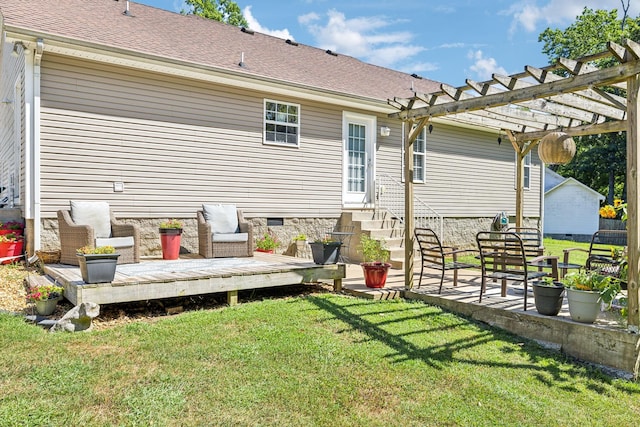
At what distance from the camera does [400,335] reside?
4254 mm

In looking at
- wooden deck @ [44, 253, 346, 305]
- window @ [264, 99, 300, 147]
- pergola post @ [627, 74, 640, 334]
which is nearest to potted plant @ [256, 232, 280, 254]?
wooden deck @ [44, 253, 346, 305]

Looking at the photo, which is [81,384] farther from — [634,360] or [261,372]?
[634,360]

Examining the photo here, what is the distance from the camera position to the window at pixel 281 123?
8.50 m

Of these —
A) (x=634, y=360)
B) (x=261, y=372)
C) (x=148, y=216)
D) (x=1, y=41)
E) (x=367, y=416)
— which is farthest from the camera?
(x=1, y=41)

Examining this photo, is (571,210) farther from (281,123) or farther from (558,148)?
(281,123)

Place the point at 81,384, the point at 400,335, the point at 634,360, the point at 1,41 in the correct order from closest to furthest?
the point at 81,384
the point at 634,360
the point at 400,335
the point at 1,41

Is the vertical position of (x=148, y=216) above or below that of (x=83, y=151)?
below

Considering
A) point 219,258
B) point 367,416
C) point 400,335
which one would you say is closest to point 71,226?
point 219,258

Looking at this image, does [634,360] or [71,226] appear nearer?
[634,360]

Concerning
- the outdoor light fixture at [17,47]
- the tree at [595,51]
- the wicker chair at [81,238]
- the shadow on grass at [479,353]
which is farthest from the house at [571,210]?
the outdoor light fixture at [17,47]

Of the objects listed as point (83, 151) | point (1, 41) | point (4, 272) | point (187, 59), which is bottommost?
point (4, 272)

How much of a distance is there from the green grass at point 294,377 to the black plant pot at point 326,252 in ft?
4.77

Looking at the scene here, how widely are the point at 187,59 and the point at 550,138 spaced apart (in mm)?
5642

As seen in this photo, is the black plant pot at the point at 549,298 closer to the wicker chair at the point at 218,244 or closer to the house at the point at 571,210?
the wicker chair at the point at 218,244
